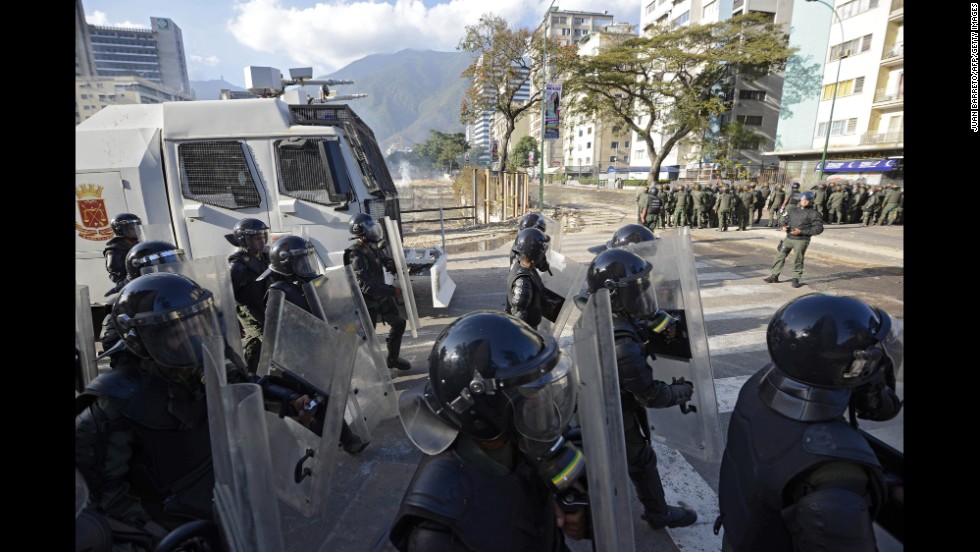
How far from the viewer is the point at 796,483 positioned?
1.35m

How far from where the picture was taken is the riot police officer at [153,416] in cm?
164

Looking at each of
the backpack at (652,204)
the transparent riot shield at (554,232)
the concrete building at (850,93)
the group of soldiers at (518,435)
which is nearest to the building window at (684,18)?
the concrete building at (850,93)

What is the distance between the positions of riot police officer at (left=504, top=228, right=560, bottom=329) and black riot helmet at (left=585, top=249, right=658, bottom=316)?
42.6 inches

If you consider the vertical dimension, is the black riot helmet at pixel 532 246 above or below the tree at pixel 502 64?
below

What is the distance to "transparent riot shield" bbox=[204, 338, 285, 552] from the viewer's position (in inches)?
57.7

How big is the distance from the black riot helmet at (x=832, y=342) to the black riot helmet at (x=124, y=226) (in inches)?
233

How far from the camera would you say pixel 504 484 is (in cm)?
129

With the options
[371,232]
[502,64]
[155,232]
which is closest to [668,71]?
[502,64]

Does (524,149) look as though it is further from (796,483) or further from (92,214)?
(796,483)

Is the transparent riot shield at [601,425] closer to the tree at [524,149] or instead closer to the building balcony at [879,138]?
the building balcony at [879,138]

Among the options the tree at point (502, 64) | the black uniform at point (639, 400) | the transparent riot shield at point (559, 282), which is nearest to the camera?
the black uniform at point (639, 400)

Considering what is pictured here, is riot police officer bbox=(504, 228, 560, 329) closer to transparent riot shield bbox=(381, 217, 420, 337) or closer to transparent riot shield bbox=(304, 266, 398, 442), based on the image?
transparent riot shield bbox=(304, 266, 398, 442)

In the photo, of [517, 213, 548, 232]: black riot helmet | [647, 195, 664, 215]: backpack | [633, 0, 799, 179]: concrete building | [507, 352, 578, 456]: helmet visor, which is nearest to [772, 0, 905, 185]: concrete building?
[633, 0, 799, 179]: concrete building
